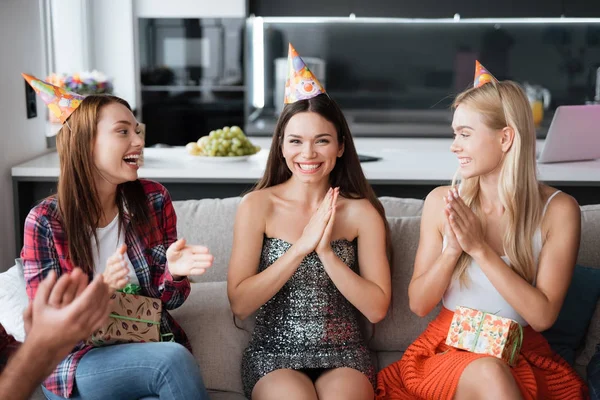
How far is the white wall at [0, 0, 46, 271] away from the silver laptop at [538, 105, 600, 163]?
7.24 ft

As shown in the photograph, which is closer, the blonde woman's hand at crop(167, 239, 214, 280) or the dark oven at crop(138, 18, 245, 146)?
the blonde woman's hand at crop(167, 239, 214, 280)

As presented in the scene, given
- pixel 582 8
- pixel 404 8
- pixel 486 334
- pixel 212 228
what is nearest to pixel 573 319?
pixel 486 334

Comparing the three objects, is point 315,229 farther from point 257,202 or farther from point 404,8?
point 404,8

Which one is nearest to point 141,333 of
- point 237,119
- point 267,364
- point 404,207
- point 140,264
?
point 140,264

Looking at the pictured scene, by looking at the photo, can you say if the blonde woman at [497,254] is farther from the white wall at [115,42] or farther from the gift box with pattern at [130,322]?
the white wall at [115,42]

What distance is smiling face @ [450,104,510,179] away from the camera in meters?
2.09

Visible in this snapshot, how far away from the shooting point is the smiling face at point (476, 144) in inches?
82.1

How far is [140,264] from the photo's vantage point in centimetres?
211

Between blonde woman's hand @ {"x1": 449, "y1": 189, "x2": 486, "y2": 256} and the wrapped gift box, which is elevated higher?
blonde woman's hand @ {"x1": 449, "y1": 189, "x2": 486, "y2": 256}

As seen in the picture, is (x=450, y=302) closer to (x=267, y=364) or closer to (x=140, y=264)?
(x=267, y=364)

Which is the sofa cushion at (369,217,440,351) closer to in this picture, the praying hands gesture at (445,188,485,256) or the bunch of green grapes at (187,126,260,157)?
the praying hands gesture at (445,188,485,256)

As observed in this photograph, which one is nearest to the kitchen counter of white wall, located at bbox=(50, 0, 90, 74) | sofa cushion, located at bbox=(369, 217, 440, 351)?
sofa cushion, located at bbox=(369, 217, 440, 351)

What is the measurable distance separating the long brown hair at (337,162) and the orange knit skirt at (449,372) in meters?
0.35

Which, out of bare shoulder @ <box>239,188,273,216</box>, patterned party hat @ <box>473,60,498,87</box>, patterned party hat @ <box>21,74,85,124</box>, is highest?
patterned party hat @ <box>473,60,498,87</box>
